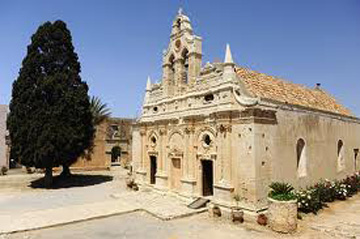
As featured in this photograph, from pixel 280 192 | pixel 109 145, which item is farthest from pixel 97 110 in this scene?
pixel 280 192

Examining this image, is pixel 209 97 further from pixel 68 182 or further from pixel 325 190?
pixel 68 182

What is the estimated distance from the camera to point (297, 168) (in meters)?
15.2

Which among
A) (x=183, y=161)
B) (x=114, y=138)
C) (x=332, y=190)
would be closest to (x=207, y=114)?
(x=183, y=161)

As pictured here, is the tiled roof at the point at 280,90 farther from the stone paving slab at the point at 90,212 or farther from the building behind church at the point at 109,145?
the building behind church at the point at 109,145

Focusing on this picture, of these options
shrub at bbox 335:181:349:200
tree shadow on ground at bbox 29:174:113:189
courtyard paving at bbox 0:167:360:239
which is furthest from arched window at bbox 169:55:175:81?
shrub at bbox 335:181:349:200

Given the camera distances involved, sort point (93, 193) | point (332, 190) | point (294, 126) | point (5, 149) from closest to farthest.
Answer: point (294, 126)
point (332, 190)
point (93, 193)
point (5, 149)

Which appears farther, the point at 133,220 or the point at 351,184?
the point at 351,184

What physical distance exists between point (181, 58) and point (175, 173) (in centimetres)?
721

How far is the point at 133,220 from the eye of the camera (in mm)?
12891

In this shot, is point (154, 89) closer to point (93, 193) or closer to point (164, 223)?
point (93, 193)

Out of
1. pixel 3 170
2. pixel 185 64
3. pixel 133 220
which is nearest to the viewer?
pixel 133 220

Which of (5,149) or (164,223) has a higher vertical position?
(5,149)

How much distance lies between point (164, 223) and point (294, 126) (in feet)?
26.8

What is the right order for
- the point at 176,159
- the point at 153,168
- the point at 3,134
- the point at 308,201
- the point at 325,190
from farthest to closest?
the point at 3,134 → the point at 153,168 → the point at 176,159 → the point at 325,190 → the point at 308,201
